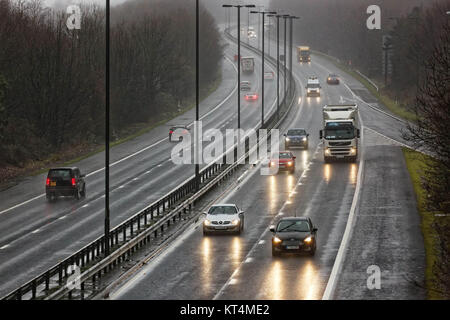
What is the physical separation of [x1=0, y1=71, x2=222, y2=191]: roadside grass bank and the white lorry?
19941mm

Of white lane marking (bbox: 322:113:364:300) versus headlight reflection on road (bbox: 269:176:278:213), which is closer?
white lane marking (bbox: 322:113:364:300)

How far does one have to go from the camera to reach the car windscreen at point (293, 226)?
4175cm

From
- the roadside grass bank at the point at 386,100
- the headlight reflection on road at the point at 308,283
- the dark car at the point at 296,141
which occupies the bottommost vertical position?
the headlight reflection on road at the point at 308,283

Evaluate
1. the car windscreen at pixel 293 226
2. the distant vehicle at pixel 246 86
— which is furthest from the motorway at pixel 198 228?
the distant vehicle at pixel 246 86

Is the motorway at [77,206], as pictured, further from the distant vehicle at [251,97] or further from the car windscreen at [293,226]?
the distant vehicle at [251,97]

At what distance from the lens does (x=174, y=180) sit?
6900 cm

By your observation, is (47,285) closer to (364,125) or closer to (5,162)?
(5,162)

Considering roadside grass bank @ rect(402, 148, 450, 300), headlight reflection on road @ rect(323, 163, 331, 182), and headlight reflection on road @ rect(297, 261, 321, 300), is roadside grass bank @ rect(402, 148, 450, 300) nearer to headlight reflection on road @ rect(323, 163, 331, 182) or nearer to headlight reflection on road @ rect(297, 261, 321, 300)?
headlight reflection on road @ rect(297, 261, 321, 300)

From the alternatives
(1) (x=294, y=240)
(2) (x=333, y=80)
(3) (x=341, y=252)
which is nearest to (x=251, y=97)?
(2) (x=333, y=80)

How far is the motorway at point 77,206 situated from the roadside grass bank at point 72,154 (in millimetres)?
1107

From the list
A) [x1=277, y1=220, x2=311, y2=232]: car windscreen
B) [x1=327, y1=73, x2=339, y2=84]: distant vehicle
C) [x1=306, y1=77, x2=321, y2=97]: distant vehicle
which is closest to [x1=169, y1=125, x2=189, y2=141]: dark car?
[x1=306, y1=77, x2=321, y2=97]: distant vehicle

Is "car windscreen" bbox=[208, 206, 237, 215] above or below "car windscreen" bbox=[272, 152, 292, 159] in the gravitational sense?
below

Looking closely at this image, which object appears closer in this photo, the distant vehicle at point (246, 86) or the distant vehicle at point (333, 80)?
the distant vehicle at point (246, 86)

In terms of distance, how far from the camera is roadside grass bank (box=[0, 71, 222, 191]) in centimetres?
7124
